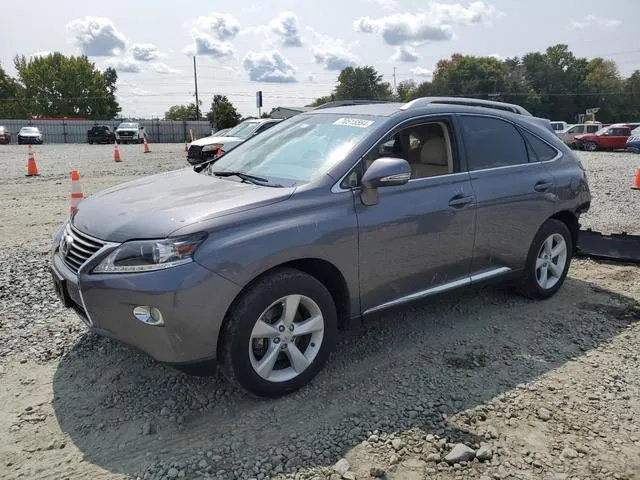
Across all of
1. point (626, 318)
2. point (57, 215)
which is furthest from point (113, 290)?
point (57, 215)

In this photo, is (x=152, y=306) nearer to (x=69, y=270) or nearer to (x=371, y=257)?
(x=69, y=270)

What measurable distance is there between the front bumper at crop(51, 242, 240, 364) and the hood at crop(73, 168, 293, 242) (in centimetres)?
26

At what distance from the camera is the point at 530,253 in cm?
497

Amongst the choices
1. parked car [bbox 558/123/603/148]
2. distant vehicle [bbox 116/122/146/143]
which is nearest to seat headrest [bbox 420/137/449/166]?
parked car [bbox 558/123/603/148]

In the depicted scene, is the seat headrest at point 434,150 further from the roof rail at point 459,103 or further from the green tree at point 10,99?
the green tree at point 10,99

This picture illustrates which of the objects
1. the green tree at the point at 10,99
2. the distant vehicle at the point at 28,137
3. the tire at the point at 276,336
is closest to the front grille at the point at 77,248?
the tire at the point at 276,336

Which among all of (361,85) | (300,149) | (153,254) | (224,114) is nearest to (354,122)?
(300,149)

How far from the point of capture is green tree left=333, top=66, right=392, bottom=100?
329 feet

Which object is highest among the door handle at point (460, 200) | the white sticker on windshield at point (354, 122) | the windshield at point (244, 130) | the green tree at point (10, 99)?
the green tree at point (10, 99)

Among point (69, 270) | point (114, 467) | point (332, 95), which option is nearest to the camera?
point (114, 467)

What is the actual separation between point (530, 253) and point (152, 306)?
343 centimetres

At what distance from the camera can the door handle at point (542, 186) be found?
490 cm

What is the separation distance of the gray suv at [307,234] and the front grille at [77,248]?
0.01m

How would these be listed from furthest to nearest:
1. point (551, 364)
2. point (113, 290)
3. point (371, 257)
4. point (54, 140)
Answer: point (54, 140) → point (551, 364) → point (371, 257) → point (113, 290)
